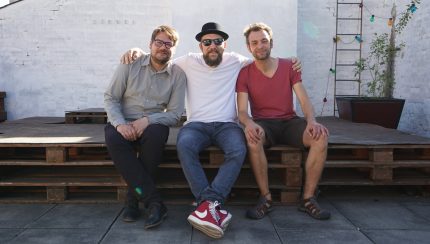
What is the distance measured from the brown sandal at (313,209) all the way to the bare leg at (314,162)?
52 millimetres

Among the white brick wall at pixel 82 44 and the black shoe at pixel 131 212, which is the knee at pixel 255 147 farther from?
the white brick wall at pixel 82 44

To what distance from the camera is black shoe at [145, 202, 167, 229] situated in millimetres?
2855

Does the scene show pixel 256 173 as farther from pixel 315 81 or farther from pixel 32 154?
pixel 315 81

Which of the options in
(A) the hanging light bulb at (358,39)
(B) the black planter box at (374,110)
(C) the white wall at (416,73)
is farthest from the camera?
(A) the hanging light bulb at (358,39)

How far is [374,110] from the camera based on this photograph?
231 inches

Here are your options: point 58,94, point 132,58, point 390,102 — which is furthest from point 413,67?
point 58,94

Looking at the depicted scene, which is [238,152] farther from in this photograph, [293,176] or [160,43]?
[160,43]

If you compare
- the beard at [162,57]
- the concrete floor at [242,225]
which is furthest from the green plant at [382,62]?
the beard at [162,57]

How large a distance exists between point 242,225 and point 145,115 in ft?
4.31

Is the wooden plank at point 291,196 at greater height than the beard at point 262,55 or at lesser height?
lesser

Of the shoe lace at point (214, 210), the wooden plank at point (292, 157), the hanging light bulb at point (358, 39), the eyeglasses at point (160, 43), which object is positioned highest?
the hanging light bulb at point (358, 39)

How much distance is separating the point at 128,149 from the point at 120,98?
24.1 inches

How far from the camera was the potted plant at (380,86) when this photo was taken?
5.83 meters

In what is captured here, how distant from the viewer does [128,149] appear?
3084 mm
